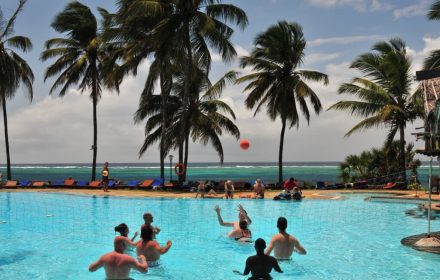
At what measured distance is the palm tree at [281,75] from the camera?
108ft

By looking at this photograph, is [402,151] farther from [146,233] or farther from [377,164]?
[146,233]

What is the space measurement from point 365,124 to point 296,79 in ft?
18.1

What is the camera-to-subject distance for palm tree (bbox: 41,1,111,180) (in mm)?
35469

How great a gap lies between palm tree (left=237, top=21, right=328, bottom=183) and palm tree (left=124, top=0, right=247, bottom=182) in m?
3.39

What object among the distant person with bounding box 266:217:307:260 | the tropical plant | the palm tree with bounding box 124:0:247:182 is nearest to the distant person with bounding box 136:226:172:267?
the distant person with bounding box 266:217:307:260

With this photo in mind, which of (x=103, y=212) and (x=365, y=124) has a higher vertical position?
(x=365, y=124)

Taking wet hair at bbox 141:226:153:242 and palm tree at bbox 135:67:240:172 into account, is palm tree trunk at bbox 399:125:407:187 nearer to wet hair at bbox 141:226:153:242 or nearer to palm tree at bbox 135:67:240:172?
palm tree at bbox 135:67:240:172

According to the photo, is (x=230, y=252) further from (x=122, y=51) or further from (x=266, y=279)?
(x=122, y=51)

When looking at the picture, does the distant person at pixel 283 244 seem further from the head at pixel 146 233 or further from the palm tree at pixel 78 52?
the palm tree at pixel 78 52

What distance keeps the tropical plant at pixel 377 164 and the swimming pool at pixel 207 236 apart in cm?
790

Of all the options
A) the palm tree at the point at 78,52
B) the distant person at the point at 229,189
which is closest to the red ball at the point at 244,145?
the distant person at the point at 229,189

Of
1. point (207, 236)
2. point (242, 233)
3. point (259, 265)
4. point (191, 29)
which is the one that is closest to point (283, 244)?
point (259, 265)

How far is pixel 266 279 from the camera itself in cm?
803

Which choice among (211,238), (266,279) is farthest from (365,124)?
(266,279)
